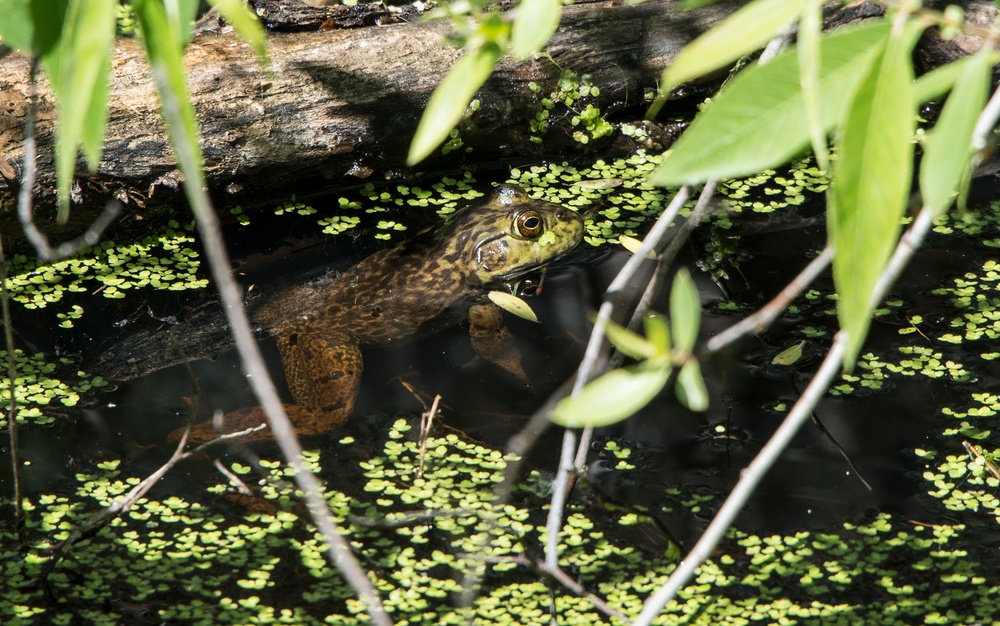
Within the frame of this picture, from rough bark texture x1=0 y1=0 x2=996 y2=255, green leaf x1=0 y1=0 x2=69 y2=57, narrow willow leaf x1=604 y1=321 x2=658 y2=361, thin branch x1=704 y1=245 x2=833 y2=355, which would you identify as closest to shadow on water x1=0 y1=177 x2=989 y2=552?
rough bark texture x1=0 y1=0 x2=996 y2=255

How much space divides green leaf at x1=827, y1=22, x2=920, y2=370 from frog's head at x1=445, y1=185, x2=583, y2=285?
3312mm

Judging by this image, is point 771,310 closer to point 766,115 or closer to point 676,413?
point 766,115

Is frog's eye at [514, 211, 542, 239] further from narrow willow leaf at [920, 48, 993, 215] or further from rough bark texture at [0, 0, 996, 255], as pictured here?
narrow willow leaf at [920, 48, 993, 215]

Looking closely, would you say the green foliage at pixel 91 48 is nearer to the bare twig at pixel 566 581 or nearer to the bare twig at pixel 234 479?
the bare twig at pixel 566 581

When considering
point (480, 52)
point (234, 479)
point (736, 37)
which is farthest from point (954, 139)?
point (234, 479)

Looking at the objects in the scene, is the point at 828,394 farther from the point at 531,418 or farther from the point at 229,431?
the point at 229,431

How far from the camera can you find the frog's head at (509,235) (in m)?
4.08

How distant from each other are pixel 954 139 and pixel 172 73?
0.71 metres

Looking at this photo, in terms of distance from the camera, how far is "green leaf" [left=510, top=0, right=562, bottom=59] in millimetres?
810

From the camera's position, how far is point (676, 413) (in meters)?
3.20

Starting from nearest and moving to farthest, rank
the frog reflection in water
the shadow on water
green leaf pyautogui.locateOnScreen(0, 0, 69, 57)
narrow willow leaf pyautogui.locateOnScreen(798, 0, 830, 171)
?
narrow willow leaf pyautogui.locateOnScreen(798, 0, 830, 171)
green leaf pyautogui.locateOnScreen(0, 0, 69, 57)
the shadow on water
the frog reflection in water

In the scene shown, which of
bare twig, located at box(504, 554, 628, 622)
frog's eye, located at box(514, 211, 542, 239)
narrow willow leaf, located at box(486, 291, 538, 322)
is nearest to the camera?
bare twig, located at box(504, 554, 628, 622)

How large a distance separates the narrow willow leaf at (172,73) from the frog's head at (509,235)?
3242 millimetres

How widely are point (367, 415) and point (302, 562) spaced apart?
0.76 meters
